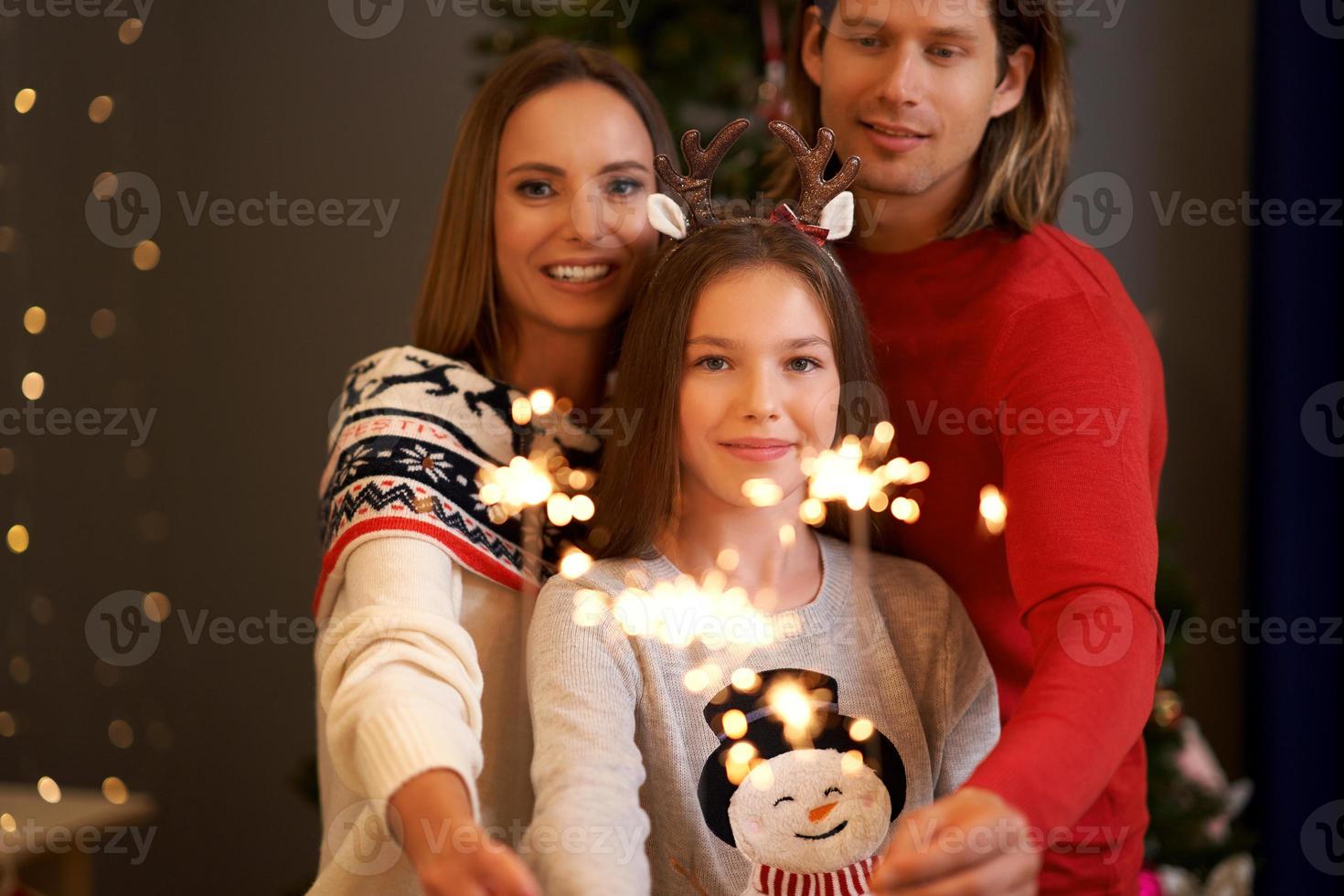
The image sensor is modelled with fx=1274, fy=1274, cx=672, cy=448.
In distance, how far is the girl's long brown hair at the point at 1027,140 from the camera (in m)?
1.46

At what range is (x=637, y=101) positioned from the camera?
5.03 feet

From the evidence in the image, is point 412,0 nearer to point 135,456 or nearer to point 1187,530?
point 135,456

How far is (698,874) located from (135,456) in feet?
5.84

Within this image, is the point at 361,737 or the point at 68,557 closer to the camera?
the point at 361,737

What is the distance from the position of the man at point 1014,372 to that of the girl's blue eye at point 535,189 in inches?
13.3

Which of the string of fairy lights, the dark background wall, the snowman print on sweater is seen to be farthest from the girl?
the dark background wall

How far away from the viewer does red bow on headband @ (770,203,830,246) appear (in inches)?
52.6

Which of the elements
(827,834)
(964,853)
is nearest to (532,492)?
(827,834)

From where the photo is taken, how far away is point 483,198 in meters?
1.51

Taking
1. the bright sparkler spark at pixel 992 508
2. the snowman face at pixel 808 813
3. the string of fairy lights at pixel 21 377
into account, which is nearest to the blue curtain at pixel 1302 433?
the bright sparkler spark at pixel 992 508

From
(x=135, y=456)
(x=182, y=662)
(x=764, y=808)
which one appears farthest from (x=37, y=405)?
(x=764, y=808)

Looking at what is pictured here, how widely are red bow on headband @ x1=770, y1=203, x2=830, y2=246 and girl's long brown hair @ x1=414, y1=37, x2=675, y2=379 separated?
0.85 feet

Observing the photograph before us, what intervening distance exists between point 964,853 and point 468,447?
2.39 feet

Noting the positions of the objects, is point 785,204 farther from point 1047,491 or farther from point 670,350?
point 1047,491
